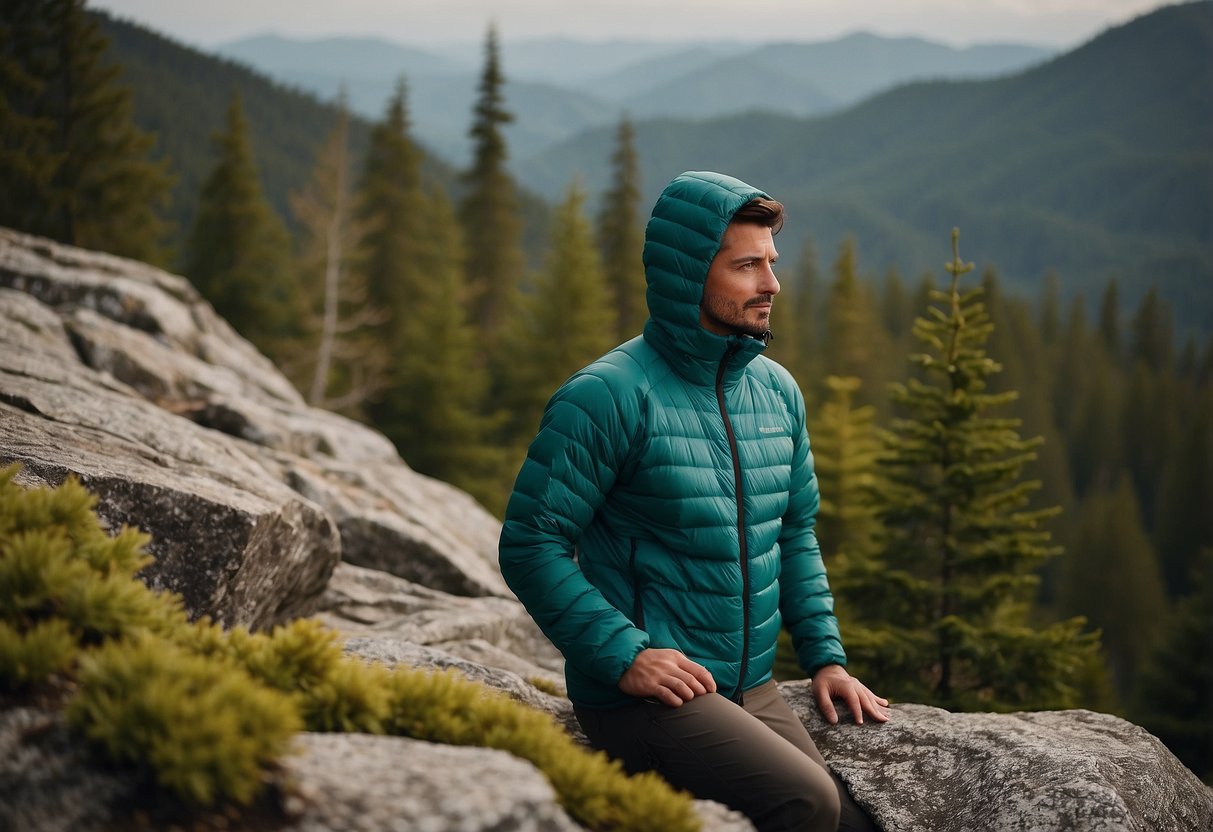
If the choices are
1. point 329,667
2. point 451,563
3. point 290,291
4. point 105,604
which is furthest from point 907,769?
point 290,291

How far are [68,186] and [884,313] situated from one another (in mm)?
77780

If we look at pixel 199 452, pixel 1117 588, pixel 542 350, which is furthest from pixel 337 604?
pixel 1117 588

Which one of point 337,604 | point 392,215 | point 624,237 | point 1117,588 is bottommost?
point 1117,588

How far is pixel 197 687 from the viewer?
2.65m

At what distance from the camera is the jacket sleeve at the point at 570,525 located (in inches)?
149

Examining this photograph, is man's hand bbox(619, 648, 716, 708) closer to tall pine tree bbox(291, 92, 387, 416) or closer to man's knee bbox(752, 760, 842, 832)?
man's knee bbox(752, 760, 842, 832)

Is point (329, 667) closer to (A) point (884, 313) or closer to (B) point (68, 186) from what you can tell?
(B) point (68, 186)

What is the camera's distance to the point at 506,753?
2.96 metres

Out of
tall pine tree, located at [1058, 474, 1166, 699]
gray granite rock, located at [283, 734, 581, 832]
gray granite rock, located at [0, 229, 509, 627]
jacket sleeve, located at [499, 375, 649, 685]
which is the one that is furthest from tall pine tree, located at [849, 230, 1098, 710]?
tall pine tree, located at [1058, 474, 1166, 699]

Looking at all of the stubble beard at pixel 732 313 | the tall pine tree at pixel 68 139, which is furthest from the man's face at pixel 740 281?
the tall pine tree at pixel 68 139

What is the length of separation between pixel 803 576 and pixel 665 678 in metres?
1.28

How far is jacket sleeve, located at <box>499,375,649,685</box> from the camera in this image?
3.78 m

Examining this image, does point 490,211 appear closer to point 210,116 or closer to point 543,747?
point 543,747

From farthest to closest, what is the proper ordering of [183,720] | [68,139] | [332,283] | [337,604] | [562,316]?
[562,316]
[332,283]
[68,139]
[337,604]
[183,720]
